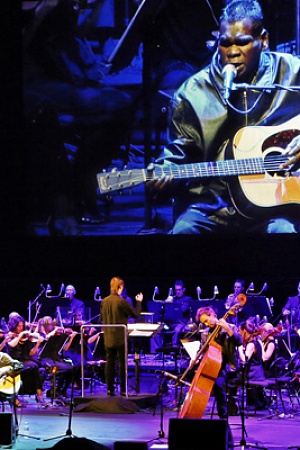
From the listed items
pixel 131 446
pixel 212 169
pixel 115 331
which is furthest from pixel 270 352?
pixel 131 446

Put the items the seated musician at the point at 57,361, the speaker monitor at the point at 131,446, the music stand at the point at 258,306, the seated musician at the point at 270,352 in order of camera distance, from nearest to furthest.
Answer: the speaker monitor at the point at 131,446 < the seated musician at the point at 270,352 < the seated musician at the point at 57,361 < the music stand at the point at 258,306

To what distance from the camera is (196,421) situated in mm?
7898

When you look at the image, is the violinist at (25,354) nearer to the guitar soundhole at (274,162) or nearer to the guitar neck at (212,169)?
the guitar neck at (212,169)

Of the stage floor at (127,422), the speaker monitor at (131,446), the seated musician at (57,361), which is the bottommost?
the stage floor at (127,422)

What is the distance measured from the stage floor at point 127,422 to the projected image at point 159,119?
15.2ft

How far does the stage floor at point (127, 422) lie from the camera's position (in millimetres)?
10805

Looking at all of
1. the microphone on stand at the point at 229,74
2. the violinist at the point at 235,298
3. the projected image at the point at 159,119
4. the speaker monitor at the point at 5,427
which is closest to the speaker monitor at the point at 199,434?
the speaker monitor at the point at 5,427

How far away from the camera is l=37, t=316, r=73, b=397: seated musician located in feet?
43.2

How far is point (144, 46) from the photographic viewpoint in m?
18.0

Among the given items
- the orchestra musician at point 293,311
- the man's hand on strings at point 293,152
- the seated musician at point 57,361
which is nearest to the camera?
the seated musician at point 57,361

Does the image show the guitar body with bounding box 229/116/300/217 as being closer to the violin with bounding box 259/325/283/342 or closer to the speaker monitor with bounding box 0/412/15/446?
the violin with bounding box 259/325/283/342

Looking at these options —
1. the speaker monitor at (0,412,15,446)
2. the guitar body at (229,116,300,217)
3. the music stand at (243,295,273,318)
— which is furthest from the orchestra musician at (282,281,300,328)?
the speaker monitor at (0,412,15,446)

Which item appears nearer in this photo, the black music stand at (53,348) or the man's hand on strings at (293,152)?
Answer: the black music stand at (53,348)

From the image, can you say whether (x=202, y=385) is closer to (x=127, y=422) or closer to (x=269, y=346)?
(x=127, y=422)
